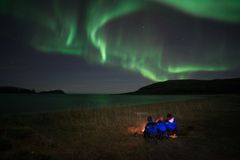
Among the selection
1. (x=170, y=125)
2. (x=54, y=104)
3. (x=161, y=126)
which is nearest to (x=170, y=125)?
(x=170, y=125)

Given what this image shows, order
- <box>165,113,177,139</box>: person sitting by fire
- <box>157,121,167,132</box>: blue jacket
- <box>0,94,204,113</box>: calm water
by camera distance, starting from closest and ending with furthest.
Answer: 1. <box>157,121,167,132</box>: blue jacket
2. <box>165,113,177,139</box>: person sitting by fire
3. <box>0,94,204,113</box>: calm water

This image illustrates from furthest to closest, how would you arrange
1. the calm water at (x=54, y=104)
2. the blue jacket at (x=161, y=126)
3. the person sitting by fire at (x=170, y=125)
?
the calm water at (x=54, y=104)
the person sitting by fire at (x=170, y=125)
the blue jacket at (x=161, y=126)

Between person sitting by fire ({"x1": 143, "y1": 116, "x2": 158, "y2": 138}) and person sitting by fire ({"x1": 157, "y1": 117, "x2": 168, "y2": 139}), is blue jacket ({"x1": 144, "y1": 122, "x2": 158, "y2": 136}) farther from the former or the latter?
person sitting by fire ({"x1": 157, "y1": 117, "x2": 168, "y2": 139})

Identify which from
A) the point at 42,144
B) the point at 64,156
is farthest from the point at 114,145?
the point at 42,144

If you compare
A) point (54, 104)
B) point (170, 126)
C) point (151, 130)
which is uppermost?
point (170, 126)

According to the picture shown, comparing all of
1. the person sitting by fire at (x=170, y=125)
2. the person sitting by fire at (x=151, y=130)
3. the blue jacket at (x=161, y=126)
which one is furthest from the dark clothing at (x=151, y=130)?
the person sitting by fire at (x=170, y=125)

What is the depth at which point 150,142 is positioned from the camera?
36.3 ft

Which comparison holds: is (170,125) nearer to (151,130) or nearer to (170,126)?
(170,126)

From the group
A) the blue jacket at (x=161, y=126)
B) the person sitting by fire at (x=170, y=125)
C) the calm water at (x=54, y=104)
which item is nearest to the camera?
the blue jacket at (x=161, y=126)

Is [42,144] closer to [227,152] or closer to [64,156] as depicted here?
[64,156]

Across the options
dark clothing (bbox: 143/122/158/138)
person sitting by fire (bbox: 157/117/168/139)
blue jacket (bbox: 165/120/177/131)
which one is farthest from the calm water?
person sitting by fire (bbox: 157/117/168/139)

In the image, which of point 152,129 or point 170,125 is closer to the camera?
point 152,129

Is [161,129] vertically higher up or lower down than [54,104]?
higher up

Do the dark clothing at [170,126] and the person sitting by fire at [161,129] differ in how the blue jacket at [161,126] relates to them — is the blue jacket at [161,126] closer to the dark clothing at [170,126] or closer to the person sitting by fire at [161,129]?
the person sitting by fire at [161,129]
